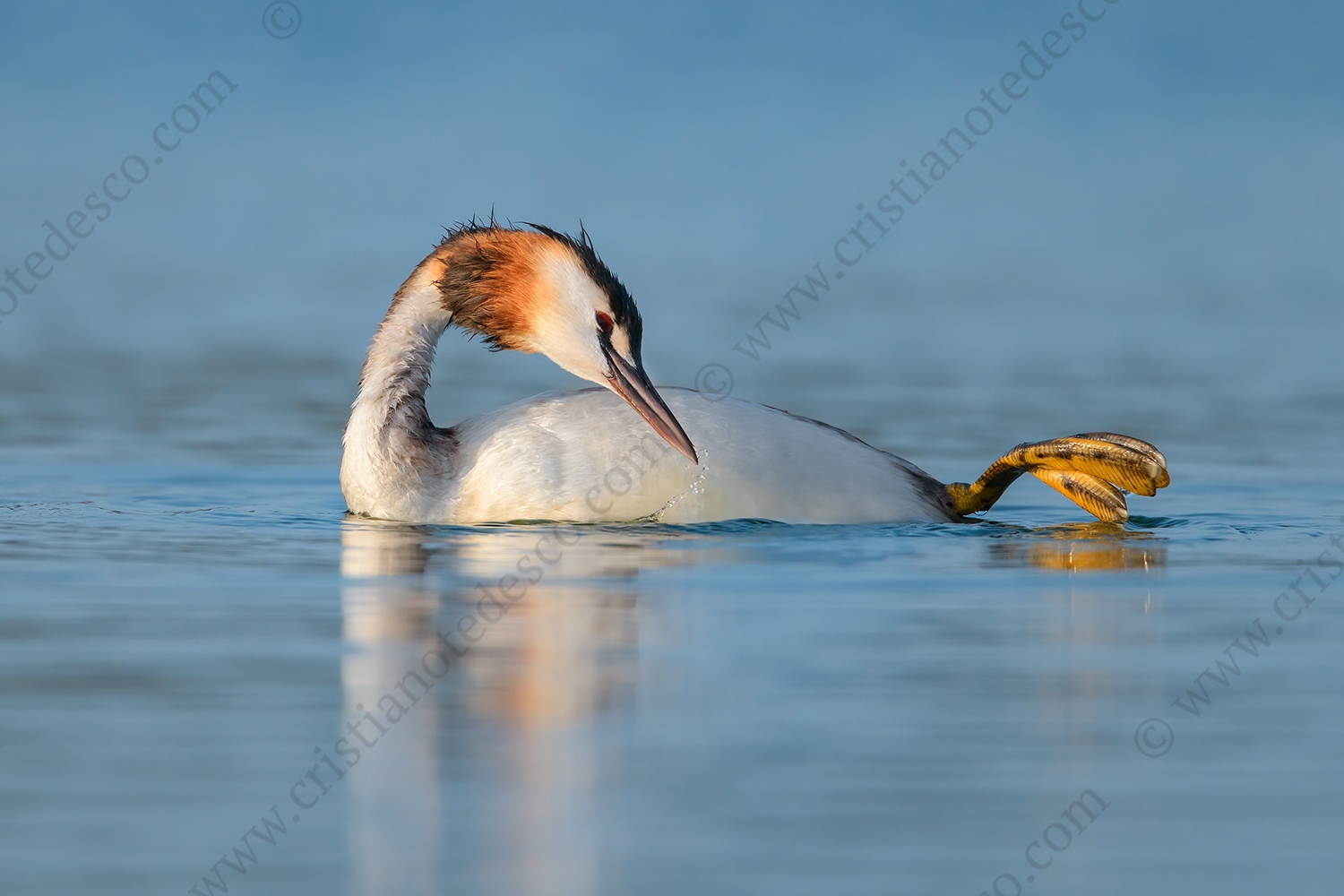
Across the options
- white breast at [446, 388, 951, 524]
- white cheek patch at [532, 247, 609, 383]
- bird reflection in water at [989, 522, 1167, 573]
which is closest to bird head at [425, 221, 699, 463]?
white cheek patch at [532, 247, 609, 383]

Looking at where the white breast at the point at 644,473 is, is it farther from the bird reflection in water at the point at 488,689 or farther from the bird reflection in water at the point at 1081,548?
the bird reflection in water at the point at 1081,548

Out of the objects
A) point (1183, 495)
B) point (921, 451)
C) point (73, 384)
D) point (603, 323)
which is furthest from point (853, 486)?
point (73, 384)

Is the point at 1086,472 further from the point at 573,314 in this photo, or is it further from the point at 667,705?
the point at 667,705

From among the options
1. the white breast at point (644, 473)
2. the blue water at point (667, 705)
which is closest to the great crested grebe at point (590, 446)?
the white breast at point (644, 473)

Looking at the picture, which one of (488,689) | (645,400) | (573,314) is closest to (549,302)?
(573,314)

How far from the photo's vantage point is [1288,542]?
24.4ft

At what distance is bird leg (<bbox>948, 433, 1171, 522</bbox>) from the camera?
7848mm

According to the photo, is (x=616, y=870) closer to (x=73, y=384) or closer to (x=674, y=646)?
(x=674, y=646)

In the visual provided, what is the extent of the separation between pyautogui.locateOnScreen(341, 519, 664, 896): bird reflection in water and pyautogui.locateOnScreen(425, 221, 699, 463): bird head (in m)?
0.76

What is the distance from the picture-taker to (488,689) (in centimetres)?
479

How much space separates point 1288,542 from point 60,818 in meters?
5.06

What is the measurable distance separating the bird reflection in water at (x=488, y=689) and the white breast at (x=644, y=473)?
18cm

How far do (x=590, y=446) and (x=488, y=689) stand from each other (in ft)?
9.36

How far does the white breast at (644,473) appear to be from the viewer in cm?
754
